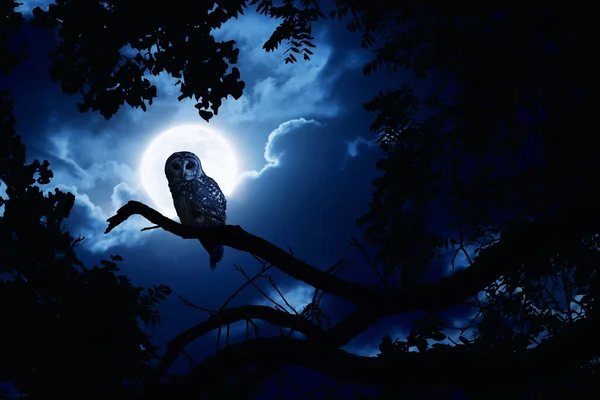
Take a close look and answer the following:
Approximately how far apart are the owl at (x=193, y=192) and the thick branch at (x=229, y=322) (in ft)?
21.5

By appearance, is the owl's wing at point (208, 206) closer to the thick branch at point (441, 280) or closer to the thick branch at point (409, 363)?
the thick branch at point (441, 280)

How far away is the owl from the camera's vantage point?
8.97m

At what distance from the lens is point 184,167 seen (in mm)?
9203

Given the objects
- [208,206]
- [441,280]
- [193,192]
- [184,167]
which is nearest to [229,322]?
[441,280]

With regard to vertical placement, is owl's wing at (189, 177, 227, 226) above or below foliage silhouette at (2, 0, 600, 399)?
above

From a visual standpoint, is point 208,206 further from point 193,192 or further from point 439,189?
point 439,189

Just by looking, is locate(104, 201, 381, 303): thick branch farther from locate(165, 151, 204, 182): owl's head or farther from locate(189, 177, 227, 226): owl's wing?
locate(165, 151, 204, 182): owl's head

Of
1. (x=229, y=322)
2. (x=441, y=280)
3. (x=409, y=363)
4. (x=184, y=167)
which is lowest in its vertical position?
(x=409, y=363)

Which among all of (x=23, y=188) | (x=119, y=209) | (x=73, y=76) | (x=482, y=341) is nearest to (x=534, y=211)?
(x=482, y=341)

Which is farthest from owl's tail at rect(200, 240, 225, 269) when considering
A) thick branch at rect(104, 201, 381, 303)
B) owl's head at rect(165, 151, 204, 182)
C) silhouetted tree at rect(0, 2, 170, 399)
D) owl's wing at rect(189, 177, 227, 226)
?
thick branch at rect(104, 201, 381, 303)

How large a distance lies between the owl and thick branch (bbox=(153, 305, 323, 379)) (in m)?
6.54

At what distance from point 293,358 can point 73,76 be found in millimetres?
2612

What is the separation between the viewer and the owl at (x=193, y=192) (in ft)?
29.4

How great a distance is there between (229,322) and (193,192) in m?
6.95
